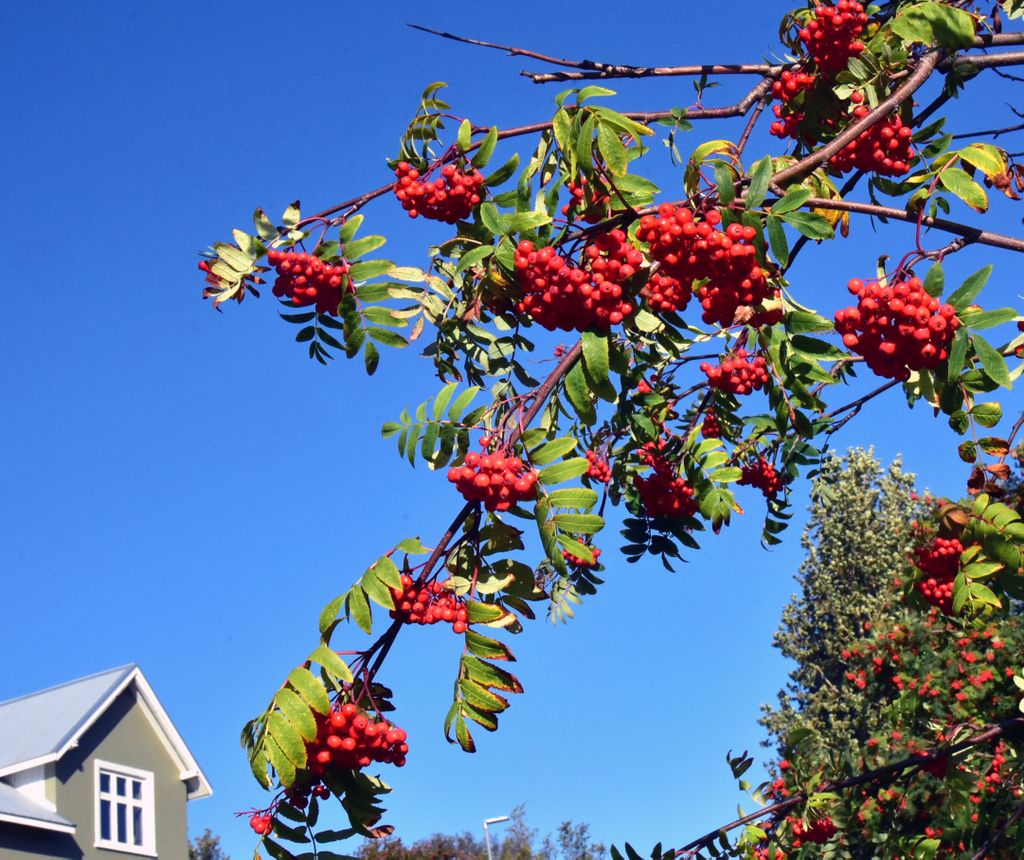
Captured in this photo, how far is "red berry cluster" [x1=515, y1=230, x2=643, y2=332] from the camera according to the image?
2656 mm

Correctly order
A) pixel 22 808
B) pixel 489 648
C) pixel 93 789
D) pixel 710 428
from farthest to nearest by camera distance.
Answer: pixel 93 789, pixel 22 808, pixel 710 428, pixel 489 648

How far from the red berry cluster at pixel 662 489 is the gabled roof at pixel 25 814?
1586cm

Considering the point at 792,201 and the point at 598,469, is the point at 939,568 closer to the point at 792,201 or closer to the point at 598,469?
the point at 598,469

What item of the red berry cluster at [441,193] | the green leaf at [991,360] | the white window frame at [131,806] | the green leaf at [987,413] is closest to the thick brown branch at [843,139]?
the green leaf at [991,360]

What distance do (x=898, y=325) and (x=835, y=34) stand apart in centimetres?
138

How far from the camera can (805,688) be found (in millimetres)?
26438

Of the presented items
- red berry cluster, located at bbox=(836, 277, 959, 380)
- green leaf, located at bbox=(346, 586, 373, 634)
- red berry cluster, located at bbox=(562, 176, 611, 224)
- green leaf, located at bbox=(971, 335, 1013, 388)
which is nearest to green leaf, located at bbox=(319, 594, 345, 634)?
green leaf, located at bbox=(346, 586, 373, 634)

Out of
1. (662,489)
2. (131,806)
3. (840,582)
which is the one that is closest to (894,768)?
(662,489)

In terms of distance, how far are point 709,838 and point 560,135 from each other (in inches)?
102

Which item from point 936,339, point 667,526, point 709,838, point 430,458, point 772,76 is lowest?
point 709,838

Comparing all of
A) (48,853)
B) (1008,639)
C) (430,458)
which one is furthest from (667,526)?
(48,853)

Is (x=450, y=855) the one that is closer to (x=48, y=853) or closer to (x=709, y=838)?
(x=48, y=853)

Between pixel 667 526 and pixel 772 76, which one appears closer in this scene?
pixel 772 76

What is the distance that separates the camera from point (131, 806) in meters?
21.3
